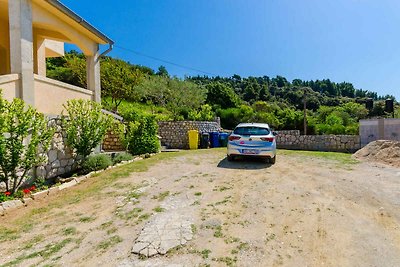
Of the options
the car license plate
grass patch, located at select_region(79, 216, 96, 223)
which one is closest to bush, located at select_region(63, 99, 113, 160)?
grass patch, located at select_region(79, 216, 96, 223)

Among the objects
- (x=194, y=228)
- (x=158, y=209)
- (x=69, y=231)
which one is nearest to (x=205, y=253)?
(x=194, y=228)

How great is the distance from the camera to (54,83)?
28.6 ft

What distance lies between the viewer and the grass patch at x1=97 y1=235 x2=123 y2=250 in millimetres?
3969

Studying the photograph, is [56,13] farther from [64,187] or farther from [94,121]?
[64,187]

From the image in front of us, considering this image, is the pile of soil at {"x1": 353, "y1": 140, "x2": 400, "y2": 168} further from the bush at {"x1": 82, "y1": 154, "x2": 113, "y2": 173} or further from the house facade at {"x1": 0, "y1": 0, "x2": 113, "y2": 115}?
the house facade at {"x1": 0, "y1": 0, "x2": 113, "y2": 115}

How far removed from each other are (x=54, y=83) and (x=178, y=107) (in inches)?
717

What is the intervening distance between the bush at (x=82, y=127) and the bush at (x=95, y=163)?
0.76ft

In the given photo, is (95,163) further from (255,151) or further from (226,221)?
(226,221)

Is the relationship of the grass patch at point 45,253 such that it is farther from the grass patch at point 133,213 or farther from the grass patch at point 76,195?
the grass patch at point 133,213

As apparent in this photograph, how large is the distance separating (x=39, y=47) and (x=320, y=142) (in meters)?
18.7

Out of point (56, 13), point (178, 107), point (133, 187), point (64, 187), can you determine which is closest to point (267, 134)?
point (133, 187)

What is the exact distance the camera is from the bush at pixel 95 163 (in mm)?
8891

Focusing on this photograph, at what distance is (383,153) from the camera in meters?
11.5

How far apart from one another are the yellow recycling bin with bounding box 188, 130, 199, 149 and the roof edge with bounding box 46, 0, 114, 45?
804 cm
